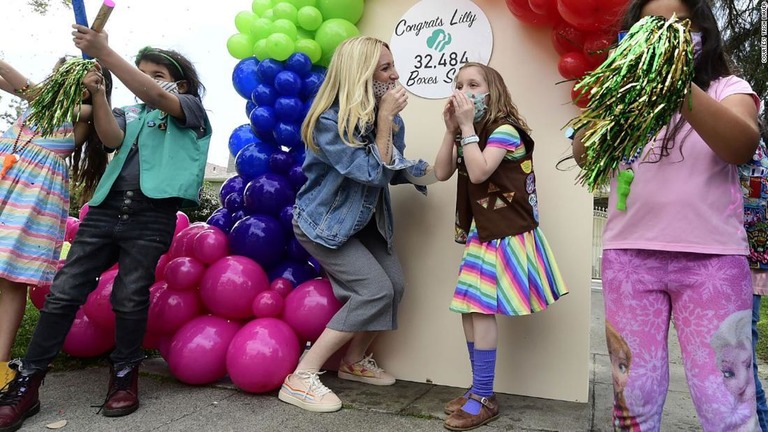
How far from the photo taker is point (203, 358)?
8.50 ft

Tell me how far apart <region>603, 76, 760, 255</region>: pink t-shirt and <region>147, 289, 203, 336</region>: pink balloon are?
210cm

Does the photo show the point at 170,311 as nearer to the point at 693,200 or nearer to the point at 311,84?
the point at 311,84

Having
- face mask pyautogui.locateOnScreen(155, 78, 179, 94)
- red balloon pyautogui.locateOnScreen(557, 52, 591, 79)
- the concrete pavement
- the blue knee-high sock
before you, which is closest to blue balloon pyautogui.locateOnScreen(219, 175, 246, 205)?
face mask pyautogui.locateOnScreen(155, 78, 179, 94)

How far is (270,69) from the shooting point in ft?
9.50

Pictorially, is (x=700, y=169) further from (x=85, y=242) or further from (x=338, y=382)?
(x=85, y=242)

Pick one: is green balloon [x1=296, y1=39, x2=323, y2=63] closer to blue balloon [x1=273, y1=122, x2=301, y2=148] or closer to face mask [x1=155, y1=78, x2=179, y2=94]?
blue balloon [x1=273, y1=122, x2=301, y2=148]

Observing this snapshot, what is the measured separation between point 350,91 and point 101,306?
1.60m

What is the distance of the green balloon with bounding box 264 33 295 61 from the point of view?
2832mm

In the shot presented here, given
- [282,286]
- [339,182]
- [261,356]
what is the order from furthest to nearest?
[282,286] < [339,182] < [261,356]

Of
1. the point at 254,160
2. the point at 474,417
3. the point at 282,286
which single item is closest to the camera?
the point at 474,417

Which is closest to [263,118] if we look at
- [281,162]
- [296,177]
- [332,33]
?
[281,162]

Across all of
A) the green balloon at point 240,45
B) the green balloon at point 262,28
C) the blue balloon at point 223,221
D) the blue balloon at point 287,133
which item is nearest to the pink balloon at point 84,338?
the blue balloon at point 223,221

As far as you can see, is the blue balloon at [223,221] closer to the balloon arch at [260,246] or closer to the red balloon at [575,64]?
the balloon arch at [260,246]

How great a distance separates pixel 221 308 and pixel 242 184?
2.53ft
